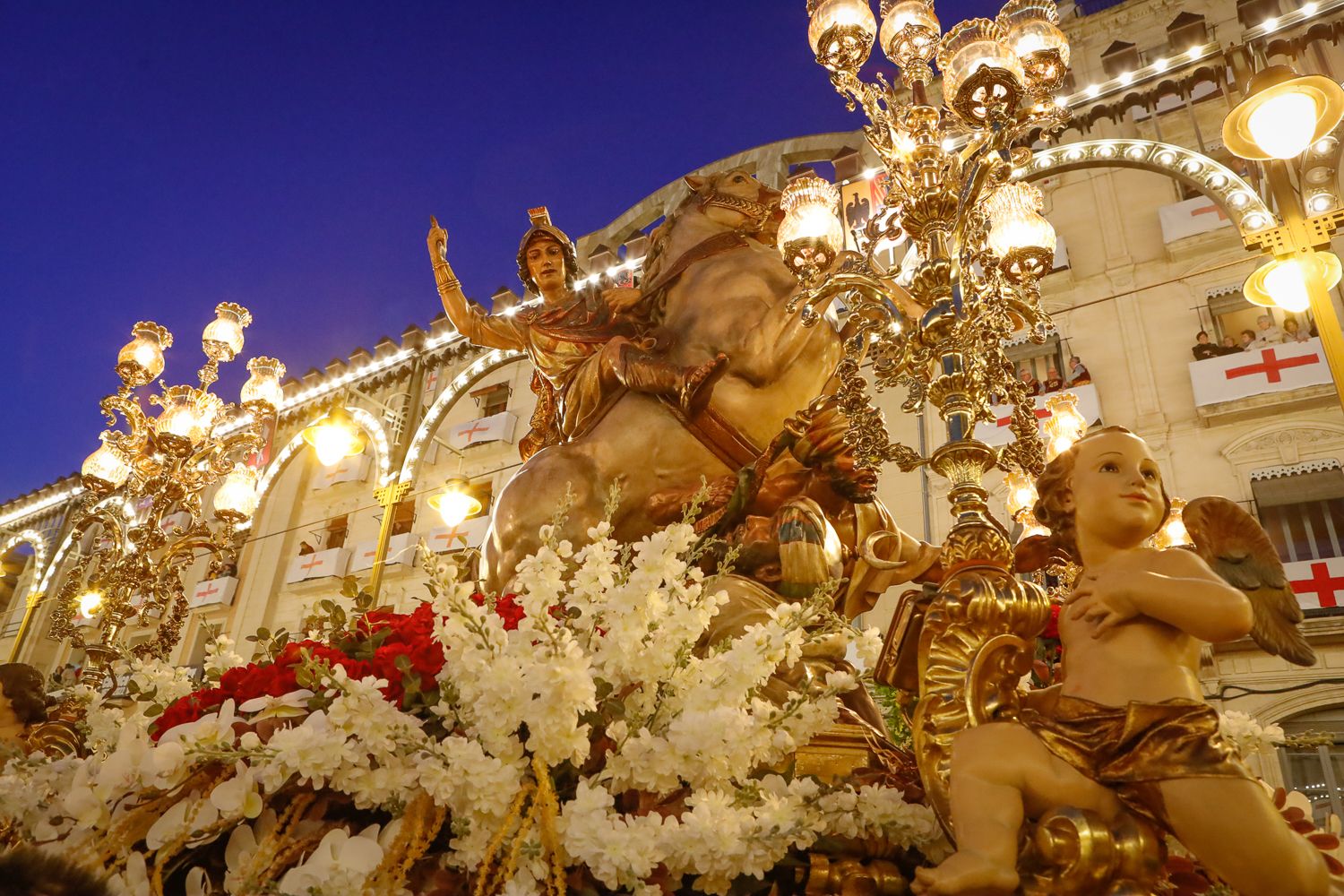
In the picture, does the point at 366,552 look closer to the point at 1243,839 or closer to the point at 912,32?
the point at 912,32

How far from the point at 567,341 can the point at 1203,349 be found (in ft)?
47.2

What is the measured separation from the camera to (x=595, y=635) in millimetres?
1746

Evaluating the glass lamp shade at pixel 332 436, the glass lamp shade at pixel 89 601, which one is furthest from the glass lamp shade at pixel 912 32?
the glass lamp shade at pixel 89 601

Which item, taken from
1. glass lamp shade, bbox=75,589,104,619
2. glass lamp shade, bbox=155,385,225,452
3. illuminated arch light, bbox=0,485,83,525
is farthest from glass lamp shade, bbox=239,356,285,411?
illuminated arch light, bbox=0,485,83,525

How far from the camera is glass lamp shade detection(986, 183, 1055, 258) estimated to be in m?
4.66

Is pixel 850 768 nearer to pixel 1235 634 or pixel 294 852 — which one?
pixel 1235 634

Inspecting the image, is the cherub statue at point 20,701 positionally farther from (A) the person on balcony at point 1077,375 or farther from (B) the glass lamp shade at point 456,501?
(A) the person on balcony at point 1077,375

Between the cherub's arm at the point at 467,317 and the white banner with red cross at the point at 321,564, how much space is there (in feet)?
67.0

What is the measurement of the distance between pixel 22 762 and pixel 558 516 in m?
1.27

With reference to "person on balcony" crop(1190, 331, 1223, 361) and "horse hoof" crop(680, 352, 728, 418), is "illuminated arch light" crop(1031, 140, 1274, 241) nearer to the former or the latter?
"horse hoof" crop(680, 352, 728, 418)

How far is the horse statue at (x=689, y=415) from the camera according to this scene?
323 centimetres

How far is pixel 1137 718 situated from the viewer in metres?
1.54

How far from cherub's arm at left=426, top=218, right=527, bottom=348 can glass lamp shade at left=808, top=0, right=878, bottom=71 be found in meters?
2.50

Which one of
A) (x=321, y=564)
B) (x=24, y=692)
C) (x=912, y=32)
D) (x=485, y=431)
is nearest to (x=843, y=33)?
(x=912, y=32)
